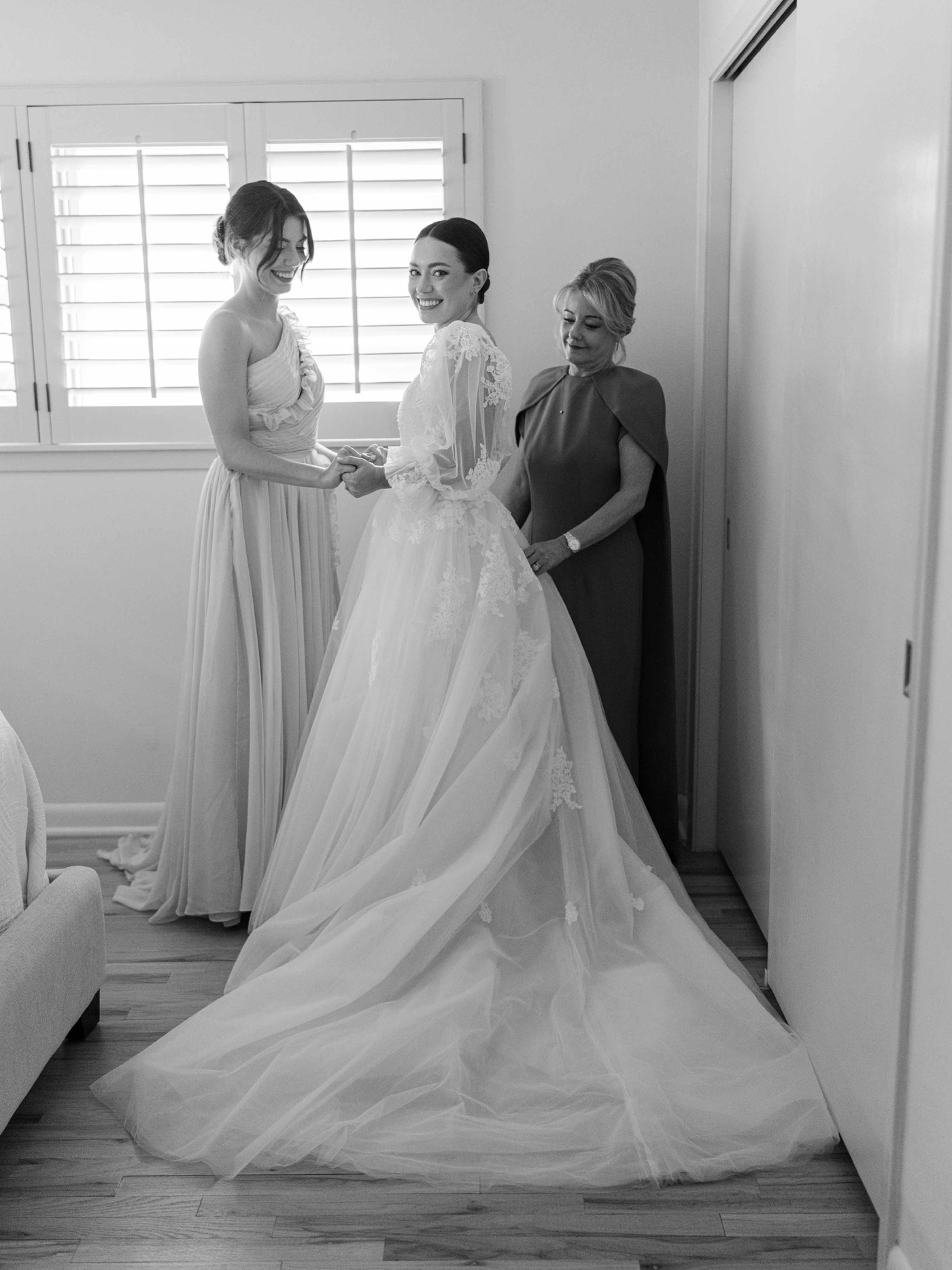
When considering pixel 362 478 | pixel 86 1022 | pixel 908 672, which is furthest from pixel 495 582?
pixel 86 1022

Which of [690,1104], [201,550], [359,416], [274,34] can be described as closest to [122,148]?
[274,34]

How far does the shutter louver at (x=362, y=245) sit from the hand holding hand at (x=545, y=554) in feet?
2.81

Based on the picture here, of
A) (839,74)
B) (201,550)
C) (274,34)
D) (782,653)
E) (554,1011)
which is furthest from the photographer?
(274,34)

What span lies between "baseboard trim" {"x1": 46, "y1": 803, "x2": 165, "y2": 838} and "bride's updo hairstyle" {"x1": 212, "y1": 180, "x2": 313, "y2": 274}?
1.73 meters

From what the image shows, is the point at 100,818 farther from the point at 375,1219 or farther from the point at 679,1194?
the point at 679,1194

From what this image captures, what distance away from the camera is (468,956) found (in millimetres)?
2266

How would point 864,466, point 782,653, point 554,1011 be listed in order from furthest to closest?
point 782,653
point 554,1011
point 864,466

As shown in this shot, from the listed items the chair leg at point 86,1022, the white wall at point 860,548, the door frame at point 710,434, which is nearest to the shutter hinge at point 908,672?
the white wall at point 860,548

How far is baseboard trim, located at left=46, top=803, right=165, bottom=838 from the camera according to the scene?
3709 millimetres

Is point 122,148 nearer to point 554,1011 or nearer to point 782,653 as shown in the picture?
point 782,653

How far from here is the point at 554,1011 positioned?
86.6 inches

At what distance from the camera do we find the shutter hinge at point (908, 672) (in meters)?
1.67

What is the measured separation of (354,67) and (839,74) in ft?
5.76

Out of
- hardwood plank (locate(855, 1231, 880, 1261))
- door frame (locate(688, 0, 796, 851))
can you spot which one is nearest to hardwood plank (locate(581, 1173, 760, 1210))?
hardwood plank (locate(855, 1231, 880, 1261))
